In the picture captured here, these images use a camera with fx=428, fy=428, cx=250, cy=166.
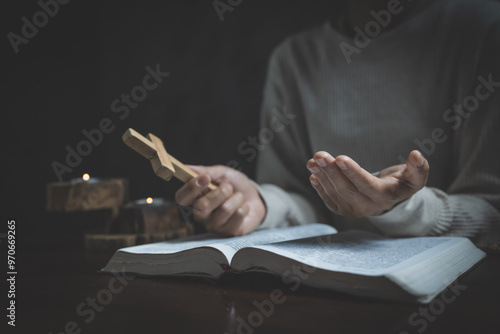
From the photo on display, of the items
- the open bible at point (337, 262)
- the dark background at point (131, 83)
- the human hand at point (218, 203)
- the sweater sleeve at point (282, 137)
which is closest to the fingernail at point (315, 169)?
the open bible at point (337, 262)

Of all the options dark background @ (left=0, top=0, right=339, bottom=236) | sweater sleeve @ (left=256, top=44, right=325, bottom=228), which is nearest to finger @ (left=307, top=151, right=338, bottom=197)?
sweater sleeve @ (left=256, top=44, right=325, bottom=228)

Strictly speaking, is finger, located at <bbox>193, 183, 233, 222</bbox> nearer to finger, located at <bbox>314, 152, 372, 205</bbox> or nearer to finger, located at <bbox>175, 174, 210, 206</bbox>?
finger, located at <bbox>175, 174, 210, 206</bbox>

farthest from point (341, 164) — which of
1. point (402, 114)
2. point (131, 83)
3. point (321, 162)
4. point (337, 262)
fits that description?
point (131, 83)

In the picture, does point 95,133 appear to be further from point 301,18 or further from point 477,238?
point 477,238

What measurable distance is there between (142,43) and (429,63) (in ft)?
Answer: 3.47

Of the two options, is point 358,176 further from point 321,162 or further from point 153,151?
point 153,151

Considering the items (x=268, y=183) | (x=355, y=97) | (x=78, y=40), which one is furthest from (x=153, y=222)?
(x=78, y=40)

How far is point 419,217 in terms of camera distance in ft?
2.46

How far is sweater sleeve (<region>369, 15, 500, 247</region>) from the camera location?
76 centimetres

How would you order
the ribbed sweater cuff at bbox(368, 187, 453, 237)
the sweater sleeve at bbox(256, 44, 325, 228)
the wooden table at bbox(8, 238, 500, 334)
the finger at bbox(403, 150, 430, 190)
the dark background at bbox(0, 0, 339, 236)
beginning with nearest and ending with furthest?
the wooden table at bbox(8, 238, 500, 334) → the finger at bbox(403, 150, 430, 190) → the ribbed sweater cuff at bbox(368, 187, 453, 237) → the sweater sleeve at bbox(256, 44, 325, 228) → the dark background at bbox(0, 0, 339, 236)

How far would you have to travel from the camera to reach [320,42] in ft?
4.09

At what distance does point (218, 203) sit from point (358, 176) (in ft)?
0.95

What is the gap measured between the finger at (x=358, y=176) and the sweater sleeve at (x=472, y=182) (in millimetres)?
129

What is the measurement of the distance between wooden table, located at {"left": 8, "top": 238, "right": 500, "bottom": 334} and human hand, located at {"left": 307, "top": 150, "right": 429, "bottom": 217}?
0.14 m
